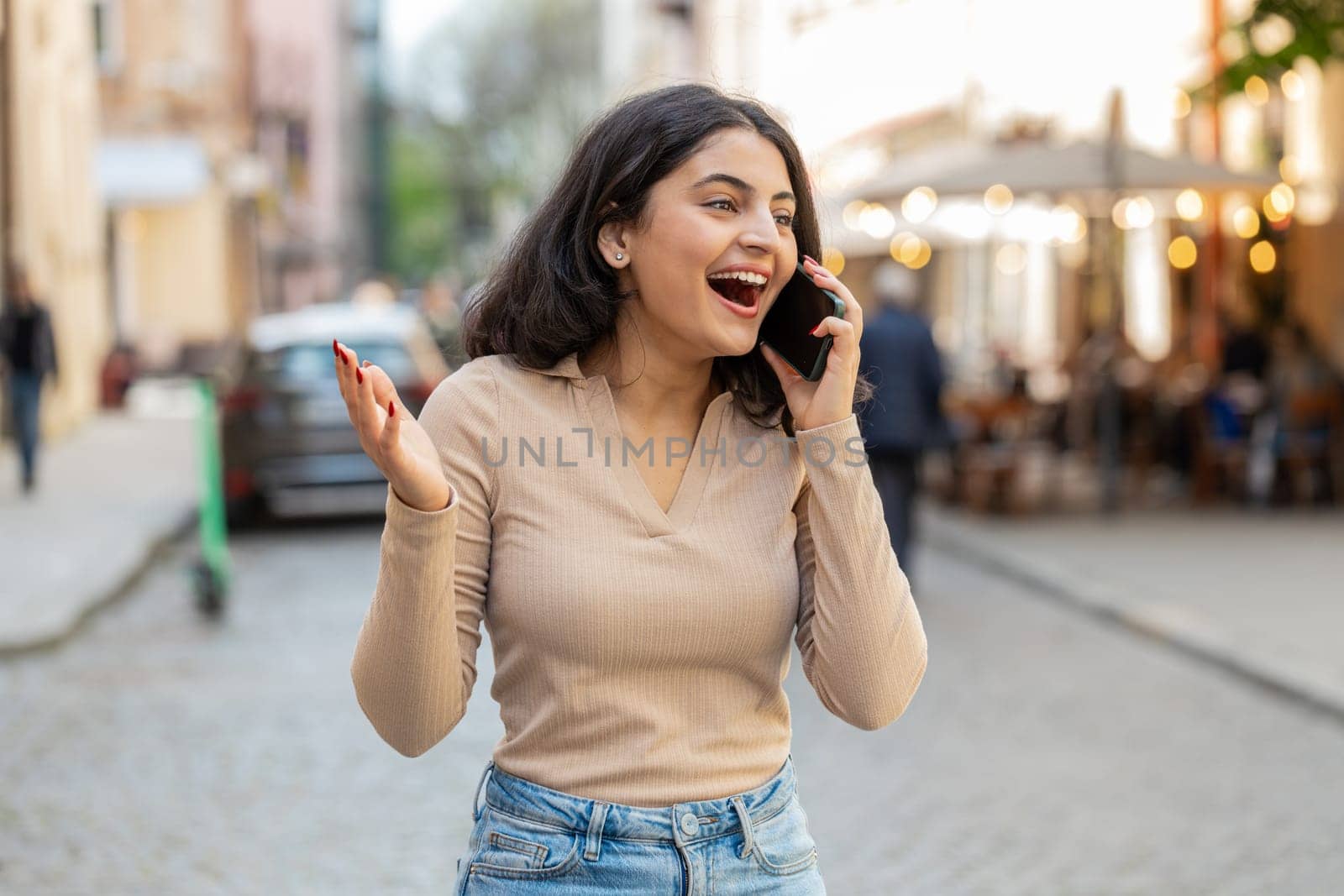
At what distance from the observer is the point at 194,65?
3494cm

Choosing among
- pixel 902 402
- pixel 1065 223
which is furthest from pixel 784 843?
pixel 1065 223

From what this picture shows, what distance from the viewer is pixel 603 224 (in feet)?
8.20

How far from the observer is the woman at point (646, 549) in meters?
2.30

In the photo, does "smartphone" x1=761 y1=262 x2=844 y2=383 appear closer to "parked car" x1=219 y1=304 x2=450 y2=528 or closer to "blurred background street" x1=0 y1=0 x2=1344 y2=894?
"blurred background street" x1=0 y1=0 x2=1344 y2=894

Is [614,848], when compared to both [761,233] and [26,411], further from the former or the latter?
[26,411]

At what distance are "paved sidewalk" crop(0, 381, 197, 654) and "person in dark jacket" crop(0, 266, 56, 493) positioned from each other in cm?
42

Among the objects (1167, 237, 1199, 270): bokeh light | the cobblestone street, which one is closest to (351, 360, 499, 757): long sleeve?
the cobblestone street

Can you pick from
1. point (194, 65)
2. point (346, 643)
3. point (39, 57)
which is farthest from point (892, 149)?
point (346, 643)

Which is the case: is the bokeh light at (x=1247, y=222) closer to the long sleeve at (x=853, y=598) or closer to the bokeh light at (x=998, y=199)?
the bokeh light at (x=998, y=199)

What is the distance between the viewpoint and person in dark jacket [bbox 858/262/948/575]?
10.7m

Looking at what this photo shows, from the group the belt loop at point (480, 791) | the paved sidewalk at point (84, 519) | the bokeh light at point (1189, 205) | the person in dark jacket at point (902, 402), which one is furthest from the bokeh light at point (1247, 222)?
the belt loop at point (480, 791)

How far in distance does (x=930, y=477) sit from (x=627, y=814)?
49.6ft

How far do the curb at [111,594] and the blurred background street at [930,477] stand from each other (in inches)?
1.6

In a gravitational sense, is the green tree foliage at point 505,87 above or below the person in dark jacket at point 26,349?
above
